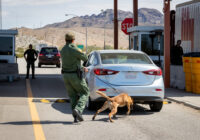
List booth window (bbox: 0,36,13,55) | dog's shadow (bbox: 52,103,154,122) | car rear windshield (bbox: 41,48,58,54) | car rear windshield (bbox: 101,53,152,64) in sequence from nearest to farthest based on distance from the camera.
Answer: dog's shadow (bbox: 52,103,154,122) < car rear windshield (bbox: 101,53,152,64) < booth window (bbox: 0,36,13,55) < car rear windshield (bbox: 41,48,58,54)

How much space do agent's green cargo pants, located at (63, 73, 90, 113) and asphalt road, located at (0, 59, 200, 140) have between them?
0.40 meters

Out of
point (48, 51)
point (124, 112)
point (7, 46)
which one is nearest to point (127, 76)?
point (124, 112)

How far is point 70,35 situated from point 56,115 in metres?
2.15

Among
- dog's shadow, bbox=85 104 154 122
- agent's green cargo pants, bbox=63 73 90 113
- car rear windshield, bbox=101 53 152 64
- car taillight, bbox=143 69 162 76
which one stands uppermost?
car rear windshield, bbox=101 53 152 64

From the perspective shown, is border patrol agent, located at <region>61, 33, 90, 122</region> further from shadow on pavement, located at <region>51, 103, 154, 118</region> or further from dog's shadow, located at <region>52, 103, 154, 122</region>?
shadow on pavement, located at <region>51, 103, 154, 118</region>

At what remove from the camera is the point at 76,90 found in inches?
378

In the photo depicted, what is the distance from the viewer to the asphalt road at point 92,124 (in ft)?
26.7

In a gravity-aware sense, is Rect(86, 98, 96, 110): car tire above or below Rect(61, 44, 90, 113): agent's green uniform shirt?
below

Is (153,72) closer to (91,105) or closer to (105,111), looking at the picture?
(105,111)

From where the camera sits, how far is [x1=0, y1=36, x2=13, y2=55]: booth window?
23578 mm

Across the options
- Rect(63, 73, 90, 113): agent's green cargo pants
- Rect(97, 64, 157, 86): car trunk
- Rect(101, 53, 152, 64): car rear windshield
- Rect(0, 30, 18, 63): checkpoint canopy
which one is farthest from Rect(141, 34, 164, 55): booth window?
Rect(63, 73, 90, 113): agent's green cargo pants

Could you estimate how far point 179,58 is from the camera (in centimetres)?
2111

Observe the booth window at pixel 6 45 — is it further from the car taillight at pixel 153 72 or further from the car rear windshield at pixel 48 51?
the car rear windshield at pixel 48 51

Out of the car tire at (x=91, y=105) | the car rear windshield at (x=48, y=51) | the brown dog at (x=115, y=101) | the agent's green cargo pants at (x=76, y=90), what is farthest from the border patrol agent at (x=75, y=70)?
the car rear windshield at (x=48, y=51)
